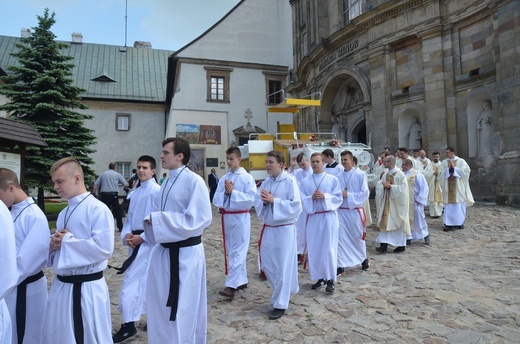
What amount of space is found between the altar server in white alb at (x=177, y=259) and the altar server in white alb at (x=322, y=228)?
278 cm

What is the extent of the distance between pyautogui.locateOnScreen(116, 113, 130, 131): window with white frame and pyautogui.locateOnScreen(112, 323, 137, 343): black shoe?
3301 cm

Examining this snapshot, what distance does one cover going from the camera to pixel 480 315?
490cm

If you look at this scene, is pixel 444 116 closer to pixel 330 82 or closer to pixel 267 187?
pixel 330 82

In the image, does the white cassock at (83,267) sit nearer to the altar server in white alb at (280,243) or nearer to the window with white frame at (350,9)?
the altar server in white alb at (280,243)

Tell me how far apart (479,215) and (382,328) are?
372 inches

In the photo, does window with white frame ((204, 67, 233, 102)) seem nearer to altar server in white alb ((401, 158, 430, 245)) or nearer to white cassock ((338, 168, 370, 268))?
altar server in white alb ((401, 158, 430, 245))

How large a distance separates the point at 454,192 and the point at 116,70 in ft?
115

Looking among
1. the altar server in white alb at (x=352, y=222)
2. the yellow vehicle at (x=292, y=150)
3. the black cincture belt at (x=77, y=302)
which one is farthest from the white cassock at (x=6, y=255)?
the yellow vehicle at (x=292, y=150)

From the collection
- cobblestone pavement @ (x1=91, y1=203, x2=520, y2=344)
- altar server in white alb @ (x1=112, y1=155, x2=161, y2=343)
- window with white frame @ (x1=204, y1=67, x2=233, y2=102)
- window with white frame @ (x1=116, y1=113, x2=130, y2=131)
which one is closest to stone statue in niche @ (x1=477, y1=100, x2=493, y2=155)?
cobblestone pavement @ (x1=91, y1=203, x2=520, y2=344)

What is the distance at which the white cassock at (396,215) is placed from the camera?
8742 mm

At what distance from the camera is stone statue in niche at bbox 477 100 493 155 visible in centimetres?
1499

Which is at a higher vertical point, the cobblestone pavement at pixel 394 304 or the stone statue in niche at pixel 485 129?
the stone statue in niche at pixel 485 129

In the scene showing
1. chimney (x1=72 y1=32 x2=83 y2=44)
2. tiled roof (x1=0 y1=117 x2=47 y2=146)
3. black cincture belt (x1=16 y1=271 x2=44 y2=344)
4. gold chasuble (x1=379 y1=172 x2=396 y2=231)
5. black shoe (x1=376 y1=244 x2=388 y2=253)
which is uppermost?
chimney (x1=72 y1=32 x2=83 y2=44)

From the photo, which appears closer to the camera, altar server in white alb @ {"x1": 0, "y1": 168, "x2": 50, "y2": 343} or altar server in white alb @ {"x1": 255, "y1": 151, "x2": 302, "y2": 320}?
altar server in white alb @ {"x1": 0, "y1": 168, "x2": 50, "y2": 343}
